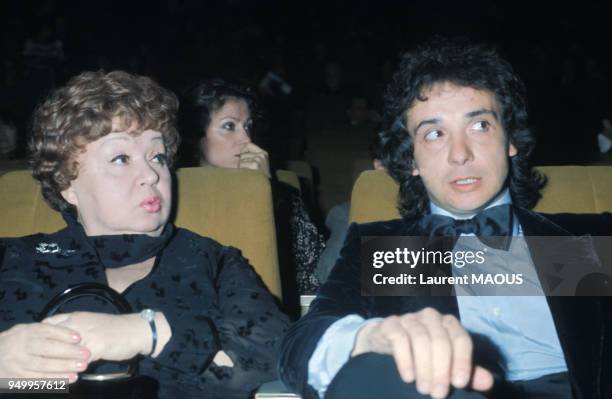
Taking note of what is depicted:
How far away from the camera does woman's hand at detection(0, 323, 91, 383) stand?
42.4 inches

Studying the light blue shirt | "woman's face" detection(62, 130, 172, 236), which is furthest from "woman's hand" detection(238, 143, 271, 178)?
the light blue shirt

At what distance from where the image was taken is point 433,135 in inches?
57.6

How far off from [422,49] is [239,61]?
18.3 feet

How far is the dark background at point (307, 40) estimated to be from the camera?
5.98 metres

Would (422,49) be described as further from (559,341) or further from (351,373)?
(351,373)

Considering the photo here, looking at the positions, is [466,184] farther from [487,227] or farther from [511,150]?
[511,150]

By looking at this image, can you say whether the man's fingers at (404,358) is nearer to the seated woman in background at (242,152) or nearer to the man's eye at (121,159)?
the man's eye at (121,159)

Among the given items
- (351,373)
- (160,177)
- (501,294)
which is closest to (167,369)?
→ (160,177)

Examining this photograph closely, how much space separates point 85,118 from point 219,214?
43 centimetres

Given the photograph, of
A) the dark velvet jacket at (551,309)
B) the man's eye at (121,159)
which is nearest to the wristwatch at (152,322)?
the dark velvet jacket at (551,309)

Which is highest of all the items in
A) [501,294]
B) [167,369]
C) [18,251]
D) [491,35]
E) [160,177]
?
[491,35]

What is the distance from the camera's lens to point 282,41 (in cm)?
765

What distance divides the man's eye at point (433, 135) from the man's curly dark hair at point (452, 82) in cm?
9

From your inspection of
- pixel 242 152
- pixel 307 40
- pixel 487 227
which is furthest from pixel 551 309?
pixel 307 40
